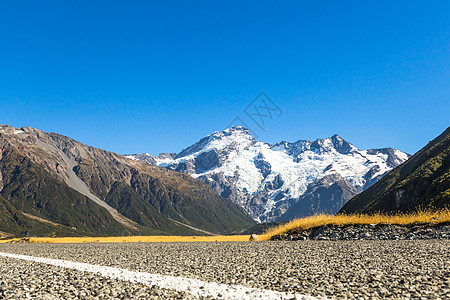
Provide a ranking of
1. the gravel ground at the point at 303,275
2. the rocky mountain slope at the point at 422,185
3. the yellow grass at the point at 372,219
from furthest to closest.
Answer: the rocky mountain slope at the point at 422,185 < the yellow grass at the point at 372,219 < the gravel ground at the point at 303,275

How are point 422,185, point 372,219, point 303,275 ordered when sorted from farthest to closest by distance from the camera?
point 422,185 < point 372,219 < point 303,275

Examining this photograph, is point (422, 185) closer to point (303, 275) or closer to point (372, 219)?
point (372, 219)

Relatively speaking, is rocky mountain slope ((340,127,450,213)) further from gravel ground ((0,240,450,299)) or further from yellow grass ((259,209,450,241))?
gravel ground ((0,240,450,299))

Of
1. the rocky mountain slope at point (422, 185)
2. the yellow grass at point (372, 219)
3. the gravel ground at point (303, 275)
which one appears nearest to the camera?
the gravel ground at point (303, 275)

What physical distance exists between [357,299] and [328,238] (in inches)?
879

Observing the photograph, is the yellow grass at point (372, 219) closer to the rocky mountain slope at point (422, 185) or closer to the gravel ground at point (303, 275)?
the gravel ground at point (303, 275)

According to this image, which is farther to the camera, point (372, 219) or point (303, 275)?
point (372, 219)

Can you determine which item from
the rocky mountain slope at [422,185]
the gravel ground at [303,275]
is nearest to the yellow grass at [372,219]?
the gravel ground at [303,275]

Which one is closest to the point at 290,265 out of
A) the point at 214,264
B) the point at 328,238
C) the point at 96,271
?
the point at 214,264

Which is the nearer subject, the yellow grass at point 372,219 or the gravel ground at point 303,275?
the gravel ground at point 303,275

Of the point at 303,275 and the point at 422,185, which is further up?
the point at 422,185

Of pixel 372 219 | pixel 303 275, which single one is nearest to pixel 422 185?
pixel 372 219

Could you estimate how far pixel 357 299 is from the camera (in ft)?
28.4

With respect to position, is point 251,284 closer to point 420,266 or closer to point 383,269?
point 383,269
